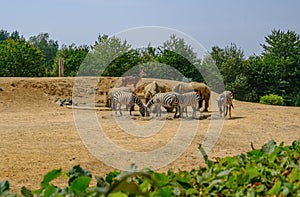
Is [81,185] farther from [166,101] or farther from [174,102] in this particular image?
[166,101]

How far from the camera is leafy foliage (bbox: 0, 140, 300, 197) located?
1.09 metres

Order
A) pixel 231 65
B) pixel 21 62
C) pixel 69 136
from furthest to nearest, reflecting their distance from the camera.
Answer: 1. pixel 231 65
2. pixel 21 62
3. pixel 69 136

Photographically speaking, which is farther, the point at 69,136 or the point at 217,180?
the point at 69,136

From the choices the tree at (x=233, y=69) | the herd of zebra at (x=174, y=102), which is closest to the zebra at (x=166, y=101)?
the herd of zebra at (x=174, y=102)

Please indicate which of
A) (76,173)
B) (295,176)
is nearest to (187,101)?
(295,176)

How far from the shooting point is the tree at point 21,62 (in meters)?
29.7

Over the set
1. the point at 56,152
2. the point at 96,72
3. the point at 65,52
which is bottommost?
the point at 56,152

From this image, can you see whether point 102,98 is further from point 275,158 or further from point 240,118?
point 275,158

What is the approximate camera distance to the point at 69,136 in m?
9.47

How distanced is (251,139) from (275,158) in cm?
808

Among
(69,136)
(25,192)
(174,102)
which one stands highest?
(174,102)

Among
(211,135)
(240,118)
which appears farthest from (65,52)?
(211,135)

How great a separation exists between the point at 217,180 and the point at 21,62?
30292 mm

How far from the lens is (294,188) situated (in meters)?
1.17
